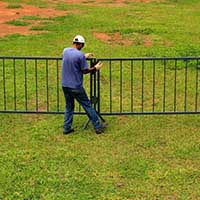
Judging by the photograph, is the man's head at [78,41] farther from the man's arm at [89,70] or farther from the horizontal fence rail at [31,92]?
the horizontal fence rail at [31,92]

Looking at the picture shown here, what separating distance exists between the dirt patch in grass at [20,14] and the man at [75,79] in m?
8.46

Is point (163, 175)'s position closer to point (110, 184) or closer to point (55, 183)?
point (110, 184)

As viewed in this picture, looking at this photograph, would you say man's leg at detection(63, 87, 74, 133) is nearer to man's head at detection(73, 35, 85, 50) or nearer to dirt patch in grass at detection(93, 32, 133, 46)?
man's head at detection(73, 35, 85, 50)

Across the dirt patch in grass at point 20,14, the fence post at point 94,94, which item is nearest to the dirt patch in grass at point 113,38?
the dirt patch in grass at point 20,14

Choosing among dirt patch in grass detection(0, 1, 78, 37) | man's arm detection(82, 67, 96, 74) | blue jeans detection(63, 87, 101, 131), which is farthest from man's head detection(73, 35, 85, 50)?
dirt patch in grass detection(0, 1, 78, 37)

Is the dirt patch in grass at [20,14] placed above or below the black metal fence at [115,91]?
above

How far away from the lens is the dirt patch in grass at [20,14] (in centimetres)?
1681

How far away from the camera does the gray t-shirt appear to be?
806 centimetres

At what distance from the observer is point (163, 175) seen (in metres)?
6.92

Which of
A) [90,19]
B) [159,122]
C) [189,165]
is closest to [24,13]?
[90,19]

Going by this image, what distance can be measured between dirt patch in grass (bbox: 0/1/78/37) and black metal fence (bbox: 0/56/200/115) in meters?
4.70

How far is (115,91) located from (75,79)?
8.50ft

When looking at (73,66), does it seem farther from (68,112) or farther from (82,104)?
(68,112)

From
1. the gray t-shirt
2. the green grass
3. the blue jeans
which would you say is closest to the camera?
the green grass
